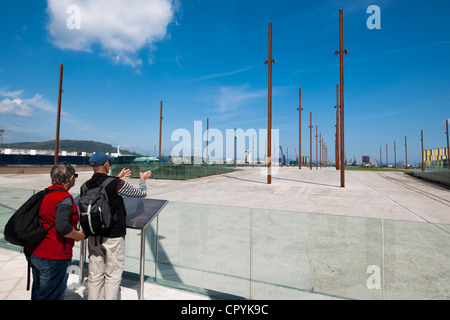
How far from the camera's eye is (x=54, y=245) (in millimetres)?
2381

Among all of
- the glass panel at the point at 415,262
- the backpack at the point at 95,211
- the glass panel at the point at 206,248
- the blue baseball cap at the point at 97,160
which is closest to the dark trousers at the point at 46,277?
Answer: the backpack at the point at 95,211

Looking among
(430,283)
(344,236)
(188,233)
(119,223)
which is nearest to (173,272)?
(188,233)

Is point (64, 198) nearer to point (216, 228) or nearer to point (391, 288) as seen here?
point (216, 228)

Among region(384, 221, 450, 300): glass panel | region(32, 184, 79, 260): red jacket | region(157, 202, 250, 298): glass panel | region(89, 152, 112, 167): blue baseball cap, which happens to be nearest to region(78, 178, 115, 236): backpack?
region(32, 184, 79, 260): red jacket

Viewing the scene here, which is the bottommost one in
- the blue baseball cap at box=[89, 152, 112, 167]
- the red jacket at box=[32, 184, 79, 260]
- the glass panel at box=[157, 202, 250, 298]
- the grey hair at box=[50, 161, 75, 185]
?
the glass panel at box=[157, 202, 250, 298]

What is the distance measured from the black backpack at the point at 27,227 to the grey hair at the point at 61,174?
26 centimetres

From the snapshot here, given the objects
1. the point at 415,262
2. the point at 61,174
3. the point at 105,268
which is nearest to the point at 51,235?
the point at 61,174

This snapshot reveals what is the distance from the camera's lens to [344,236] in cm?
355

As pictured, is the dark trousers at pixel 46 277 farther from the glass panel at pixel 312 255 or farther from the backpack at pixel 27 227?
the glass panel at pixel 312 255

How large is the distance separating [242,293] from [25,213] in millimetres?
3047

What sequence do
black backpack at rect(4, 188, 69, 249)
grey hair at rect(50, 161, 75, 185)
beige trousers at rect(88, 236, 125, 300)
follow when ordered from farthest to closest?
beige trousers at rect(88, 236, 125, 300) → grey hair at rect(50, 161, 75, 185) → black backpack at rect(4, 188, 69, 249)

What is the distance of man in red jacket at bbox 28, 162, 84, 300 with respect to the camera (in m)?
2.31

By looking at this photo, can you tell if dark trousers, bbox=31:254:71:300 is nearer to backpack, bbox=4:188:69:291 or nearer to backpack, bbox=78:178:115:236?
backpack, bbox=4:188:69:291

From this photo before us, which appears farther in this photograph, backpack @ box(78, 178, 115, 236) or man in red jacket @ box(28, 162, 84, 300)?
backpack @ box(78, 178, 115, 236)
